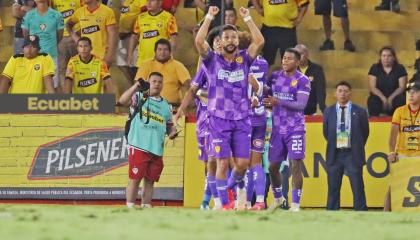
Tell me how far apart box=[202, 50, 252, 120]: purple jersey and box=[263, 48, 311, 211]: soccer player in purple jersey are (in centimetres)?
190

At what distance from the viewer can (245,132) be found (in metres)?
15.4

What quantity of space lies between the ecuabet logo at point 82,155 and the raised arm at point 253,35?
5272 millimetres

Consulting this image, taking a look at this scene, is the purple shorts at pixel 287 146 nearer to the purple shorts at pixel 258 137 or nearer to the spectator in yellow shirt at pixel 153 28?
the purple shorts at pixel 258 137

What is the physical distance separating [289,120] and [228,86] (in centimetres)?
228

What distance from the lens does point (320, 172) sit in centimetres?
2014

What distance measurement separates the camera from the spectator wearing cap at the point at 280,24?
21953mm

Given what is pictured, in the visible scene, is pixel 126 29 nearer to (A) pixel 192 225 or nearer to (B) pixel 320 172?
(B) pixel 320 172

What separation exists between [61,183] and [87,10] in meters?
3.42

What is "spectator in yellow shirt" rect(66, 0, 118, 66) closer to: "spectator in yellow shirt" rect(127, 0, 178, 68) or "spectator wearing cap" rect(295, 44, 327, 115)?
"spectator in yellow shirt" rect(127, 0, 178, 68)

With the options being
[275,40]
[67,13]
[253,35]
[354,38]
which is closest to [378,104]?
[275,40]

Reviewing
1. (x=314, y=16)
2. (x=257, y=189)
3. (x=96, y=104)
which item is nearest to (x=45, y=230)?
(x=257, y=189)

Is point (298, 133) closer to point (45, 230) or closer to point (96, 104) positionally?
point (96, 104)

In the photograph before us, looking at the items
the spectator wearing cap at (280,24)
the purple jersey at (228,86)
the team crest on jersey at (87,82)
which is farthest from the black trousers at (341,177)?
the team crest on jersey at (87,82)

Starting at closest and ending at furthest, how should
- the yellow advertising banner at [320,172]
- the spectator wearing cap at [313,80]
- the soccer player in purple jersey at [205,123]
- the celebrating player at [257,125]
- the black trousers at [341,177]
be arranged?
the soccer player in purple jersey at [205,123] < the celebrating player at [257,125] < the black trousers at [341,177] < the yellow advertising banner at [320,172] < the spectator wearing cap at [313,80]
